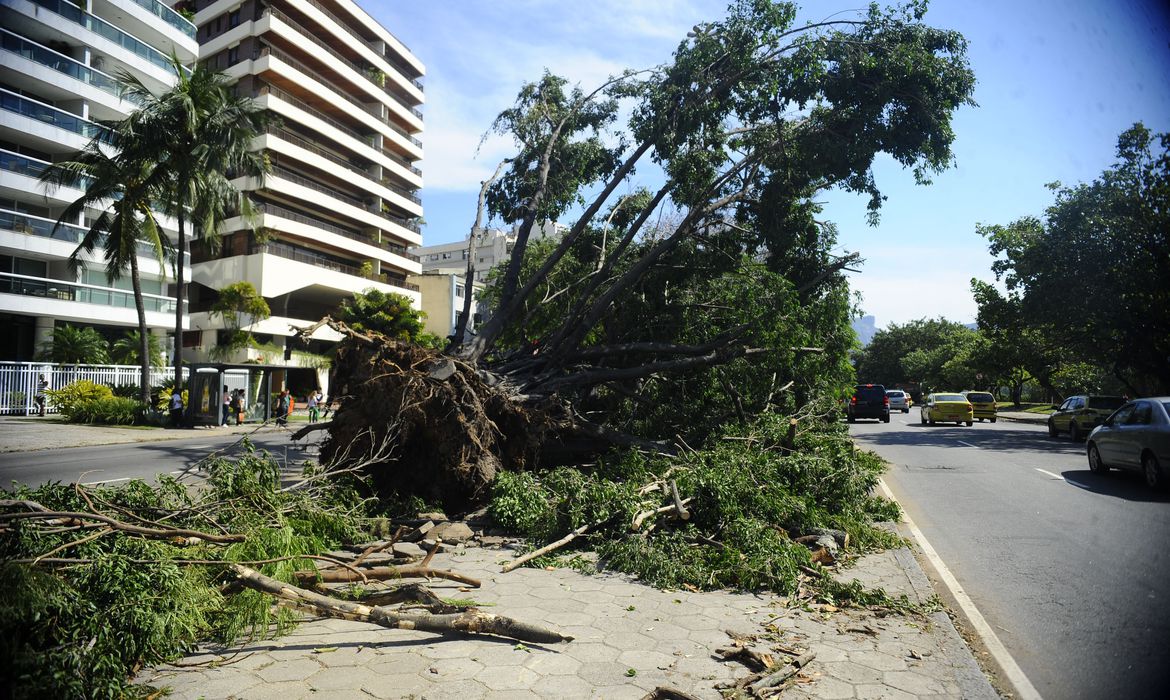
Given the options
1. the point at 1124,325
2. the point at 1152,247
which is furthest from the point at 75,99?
the point at 1124,325

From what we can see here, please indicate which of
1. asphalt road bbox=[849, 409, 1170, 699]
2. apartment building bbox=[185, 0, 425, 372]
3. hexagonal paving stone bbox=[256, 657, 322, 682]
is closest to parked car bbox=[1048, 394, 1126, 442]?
asphalt road bbox=[849, 409, 1170, 699]

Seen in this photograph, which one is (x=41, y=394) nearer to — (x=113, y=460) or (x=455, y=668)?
(x=113, y=460)

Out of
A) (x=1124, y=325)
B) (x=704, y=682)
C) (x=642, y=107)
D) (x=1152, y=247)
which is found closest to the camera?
(x=704, y=682)

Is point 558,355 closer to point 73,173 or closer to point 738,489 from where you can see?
point 738,489

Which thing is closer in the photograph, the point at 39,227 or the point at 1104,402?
the point at 1104,402

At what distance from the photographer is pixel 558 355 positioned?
423 inches

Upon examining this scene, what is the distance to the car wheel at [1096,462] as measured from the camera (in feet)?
37.5

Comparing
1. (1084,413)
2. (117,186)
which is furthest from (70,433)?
(1084,413)

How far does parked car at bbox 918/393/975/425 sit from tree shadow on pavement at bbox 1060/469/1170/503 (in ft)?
53.6

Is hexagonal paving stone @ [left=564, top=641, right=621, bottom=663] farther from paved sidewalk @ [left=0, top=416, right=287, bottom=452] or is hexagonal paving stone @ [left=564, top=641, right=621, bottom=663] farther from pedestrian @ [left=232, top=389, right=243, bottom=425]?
pedestrian @ [left=232, top=389, right=243, bottom=425]

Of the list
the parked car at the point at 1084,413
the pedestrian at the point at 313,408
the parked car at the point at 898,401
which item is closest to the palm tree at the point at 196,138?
the pedestrian at the point at 313,408

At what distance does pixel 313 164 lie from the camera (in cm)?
4172

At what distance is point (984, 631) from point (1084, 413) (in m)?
19.3

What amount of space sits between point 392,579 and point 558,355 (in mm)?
6047
